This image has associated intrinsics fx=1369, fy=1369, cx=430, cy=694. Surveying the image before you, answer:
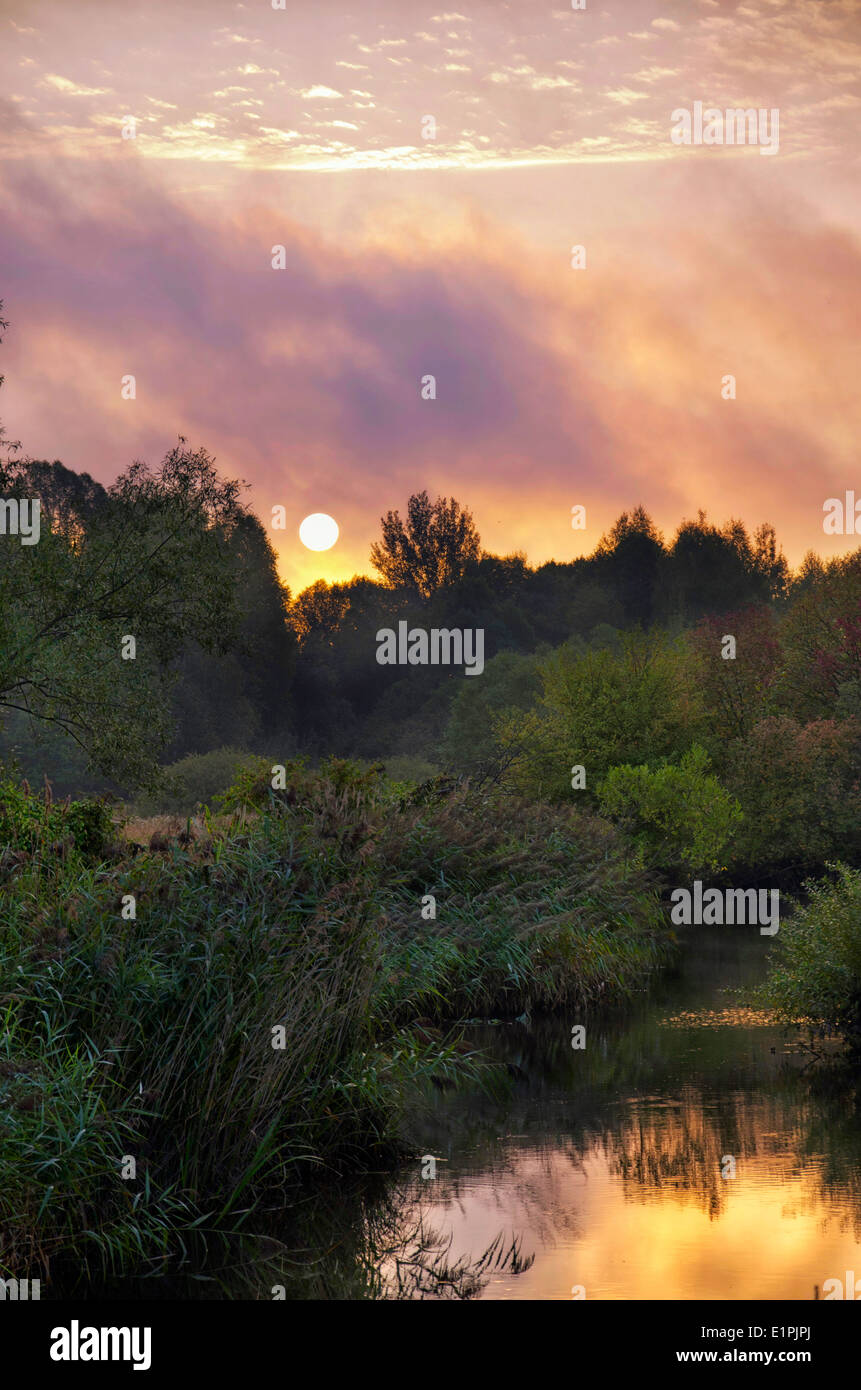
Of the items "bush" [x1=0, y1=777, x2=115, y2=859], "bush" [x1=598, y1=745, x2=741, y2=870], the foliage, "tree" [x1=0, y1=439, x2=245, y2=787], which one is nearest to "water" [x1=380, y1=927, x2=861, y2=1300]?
"bush" [x1=0, y1=777, x2=115, y2=859]

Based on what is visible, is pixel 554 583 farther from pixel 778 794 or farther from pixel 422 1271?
pixel 422 1271

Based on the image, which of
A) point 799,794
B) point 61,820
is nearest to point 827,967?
point 61,820

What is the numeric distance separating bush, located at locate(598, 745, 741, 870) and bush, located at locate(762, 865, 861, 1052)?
13558mm

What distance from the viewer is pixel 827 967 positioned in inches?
457

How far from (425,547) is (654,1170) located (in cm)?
7296

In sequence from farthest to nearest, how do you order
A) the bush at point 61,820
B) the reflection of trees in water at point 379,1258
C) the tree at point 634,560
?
the tree at point 634,560 < the bush at point 61,820 < the reflection of trees in water at point 379,1258

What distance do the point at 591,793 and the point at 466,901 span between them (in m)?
13.4

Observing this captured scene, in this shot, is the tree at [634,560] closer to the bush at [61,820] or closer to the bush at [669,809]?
the bush at [669,809]

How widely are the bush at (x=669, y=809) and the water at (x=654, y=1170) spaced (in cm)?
1280

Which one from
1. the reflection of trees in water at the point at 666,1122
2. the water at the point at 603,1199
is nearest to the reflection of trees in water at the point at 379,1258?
the water at the point at 603,1199

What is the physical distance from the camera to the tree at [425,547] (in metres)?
79.6

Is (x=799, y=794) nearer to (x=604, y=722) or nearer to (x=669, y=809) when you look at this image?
(x=604, y=722)
